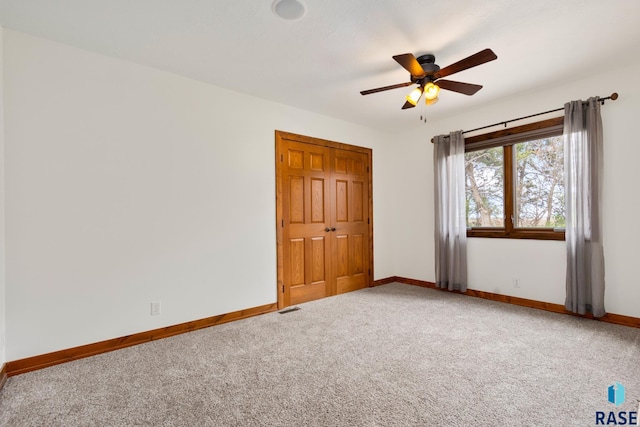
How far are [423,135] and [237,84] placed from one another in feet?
9.54

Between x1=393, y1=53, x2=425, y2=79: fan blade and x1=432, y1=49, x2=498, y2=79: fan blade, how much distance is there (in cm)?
16

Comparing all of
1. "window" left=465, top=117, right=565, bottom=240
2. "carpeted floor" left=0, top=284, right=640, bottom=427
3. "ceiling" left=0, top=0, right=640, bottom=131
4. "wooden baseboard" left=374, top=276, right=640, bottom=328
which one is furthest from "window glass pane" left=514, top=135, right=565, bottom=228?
"carpeted floor" left=0, top=284, right=640, bottom=427

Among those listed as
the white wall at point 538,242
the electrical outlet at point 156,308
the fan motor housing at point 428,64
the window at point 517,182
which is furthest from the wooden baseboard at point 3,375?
the window at point 517,182

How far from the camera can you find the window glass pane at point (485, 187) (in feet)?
13.3

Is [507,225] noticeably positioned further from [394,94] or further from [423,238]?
[394,94]

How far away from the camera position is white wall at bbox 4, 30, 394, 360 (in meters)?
2.32

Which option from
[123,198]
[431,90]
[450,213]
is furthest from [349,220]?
[123,198]

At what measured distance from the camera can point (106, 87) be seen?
2.65 metres

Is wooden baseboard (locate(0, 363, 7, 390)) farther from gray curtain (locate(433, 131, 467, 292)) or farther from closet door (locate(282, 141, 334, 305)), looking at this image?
gray curtain (locate(433, 131, 467, 292))

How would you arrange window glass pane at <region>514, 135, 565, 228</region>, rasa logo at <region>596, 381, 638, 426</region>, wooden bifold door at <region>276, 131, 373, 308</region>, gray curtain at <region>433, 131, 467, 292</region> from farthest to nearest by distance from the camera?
gray curtain at <region>433, 131, 467, 292</region>
wooden bifold door at <region>276, 131, 373, 308</region>
window glass pane at <region>514, 135, 565, 228</region>
rasa logo at <region>596, 381, 638, 426</region>

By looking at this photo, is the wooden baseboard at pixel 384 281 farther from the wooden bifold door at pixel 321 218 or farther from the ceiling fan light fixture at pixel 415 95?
the ceiling fan light fixture at pixel 415 95

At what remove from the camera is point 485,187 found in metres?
4.19

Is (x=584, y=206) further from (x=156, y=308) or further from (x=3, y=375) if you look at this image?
(x=3, y=375)

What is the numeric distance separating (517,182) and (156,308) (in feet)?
14.2
